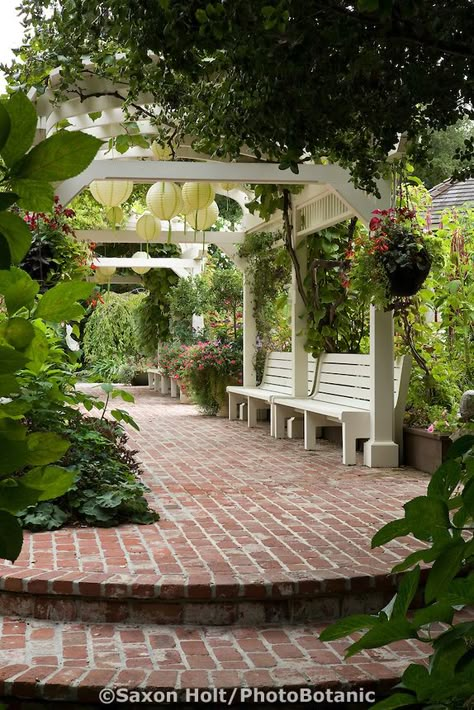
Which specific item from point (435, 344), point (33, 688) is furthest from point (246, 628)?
point (435, 344)

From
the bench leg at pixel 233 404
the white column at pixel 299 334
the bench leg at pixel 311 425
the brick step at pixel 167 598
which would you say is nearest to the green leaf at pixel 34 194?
the brick step at pixel 167 598

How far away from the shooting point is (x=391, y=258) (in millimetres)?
6789

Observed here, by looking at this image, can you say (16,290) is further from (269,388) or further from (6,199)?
(269,388)

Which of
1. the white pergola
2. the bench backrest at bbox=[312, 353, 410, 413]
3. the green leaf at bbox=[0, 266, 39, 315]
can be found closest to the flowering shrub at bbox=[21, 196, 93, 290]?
the white pergola

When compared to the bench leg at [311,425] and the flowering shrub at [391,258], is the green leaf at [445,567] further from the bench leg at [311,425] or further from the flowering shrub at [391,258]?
the bench leg at [311,425]

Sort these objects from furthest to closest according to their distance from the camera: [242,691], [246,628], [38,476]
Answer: [246,628], [242,691], [38,476]

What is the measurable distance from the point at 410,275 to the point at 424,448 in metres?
1.48

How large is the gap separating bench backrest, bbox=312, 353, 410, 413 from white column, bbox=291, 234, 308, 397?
30 cm

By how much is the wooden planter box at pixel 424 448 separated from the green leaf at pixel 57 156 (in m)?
6.43

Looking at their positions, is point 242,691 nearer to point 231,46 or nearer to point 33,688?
point 33,688

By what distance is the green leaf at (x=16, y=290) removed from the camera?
2.04 ft

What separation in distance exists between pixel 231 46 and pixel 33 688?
2568mm

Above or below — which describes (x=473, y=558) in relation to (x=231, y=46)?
below

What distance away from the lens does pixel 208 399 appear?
12328mm
